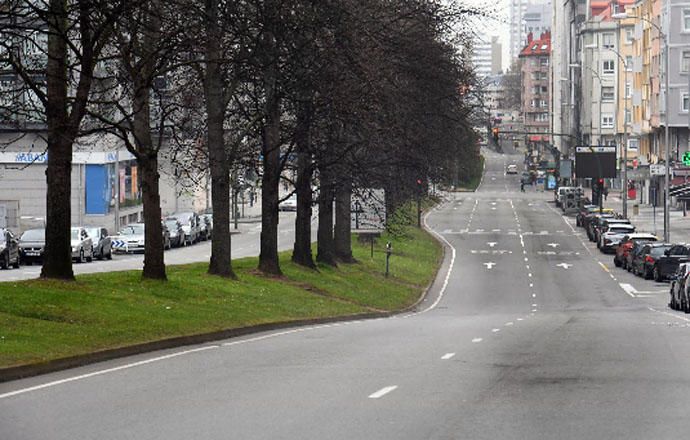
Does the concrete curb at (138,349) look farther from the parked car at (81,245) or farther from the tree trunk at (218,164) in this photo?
the parked car at (81,245)

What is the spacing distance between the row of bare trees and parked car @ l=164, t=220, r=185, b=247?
19.5m

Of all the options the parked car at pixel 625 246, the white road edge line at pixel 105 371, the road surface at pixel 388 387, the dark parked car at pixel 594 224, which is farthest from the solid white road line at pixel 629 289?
the white road edge line at pixel 105 371

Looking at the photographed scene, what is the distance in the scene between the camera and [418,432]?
13.2 metres

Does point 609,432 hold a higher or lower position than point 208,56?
lower

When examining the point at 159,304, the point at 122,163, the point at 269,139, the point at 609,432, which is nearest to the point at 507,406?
the point at 609,432

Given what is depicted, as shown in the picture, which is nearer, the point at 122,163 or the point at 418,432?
the point at 418,432

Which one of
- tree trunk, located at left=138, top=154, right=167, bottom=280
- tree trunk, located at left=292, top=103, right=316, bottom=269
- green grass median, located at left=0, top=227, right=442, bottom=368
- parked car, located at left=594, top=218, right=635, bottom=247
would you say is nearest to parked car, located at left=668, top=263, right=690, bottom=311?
green grass median, located at left=0, top=227, right=442, bottom=368

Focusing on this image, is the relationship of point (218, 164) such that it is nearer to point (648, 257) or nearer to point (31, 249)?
point (31, 249)

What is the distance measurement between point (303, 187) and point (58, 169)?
1811 cm

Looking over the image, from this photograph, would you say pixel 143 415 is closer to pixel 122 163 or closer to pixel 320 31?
pixel 320 31

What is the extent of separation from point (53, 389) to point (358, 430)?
5097mm

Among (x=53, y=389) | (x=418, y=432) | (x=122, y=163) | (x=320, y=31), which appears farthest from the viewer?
(x=122, y=163)

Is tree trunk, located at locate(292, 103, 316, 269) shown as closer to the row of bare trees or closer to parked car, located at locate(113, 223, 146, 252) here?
the row of bare trees

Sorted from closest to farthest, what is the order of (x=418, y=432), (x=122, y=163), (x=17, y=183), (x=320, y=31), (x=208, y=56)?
(x=418, y=432) < (x=320, y=31) < (x=208, y=56) < (x=17, y=183) < (x=122, y=163)
